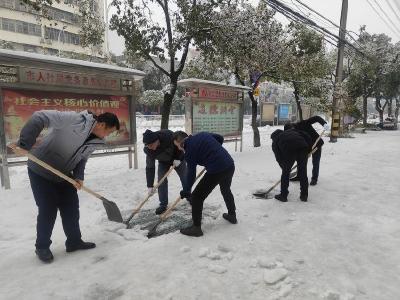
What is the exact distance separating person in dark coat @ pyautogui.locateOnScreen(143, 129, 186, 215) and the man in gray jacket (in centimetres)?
97

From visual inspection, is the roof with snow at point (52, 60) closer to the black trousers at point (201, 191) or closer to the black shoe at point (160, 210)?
the black shoe at point (160, 210)

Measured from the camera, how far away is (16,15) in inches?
1364

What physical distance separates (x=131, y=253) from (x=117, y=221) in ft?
2.90

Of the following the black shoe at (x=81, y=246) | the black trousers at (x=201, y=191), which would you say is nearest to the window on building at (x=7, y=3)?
the black shoe at (x=81, y=246)

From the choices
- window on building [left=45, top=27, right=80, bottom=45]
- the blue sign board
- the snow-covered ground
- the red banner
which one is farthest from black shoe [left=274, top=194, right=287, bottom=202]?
window on building [left=45, top=27, right=80, bottom=45]

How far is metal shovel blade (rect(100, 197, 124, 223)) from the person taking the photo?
397 centimetres

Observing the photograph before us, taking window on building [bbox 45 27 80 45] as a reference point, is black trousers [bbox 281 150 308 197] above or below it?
below

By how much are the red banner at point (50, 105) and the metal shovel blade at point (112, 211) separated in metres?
2.77

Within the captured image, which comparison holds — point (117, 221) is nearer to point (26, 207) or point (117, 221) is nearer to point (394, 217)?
point (26, 207)

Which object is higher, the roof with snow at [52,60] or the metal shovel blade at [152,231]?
the roof with snow at [52,60]

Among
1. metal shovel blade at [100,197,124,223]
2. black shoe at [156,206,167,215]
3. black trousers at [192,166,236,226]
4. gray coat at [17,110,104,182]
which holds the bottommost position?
→ black shoe at [156,206,167,215]

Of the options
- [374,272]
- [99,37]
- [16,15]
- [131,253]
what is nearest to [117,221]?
[131,253]

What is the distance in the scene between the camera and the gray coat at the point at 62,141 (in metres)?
2.96

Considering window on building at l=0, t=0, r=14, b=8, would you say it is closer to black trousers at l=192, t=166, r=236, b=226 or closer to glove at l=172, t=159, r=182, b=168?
glove at l=172, t=159, r=182, b=168
